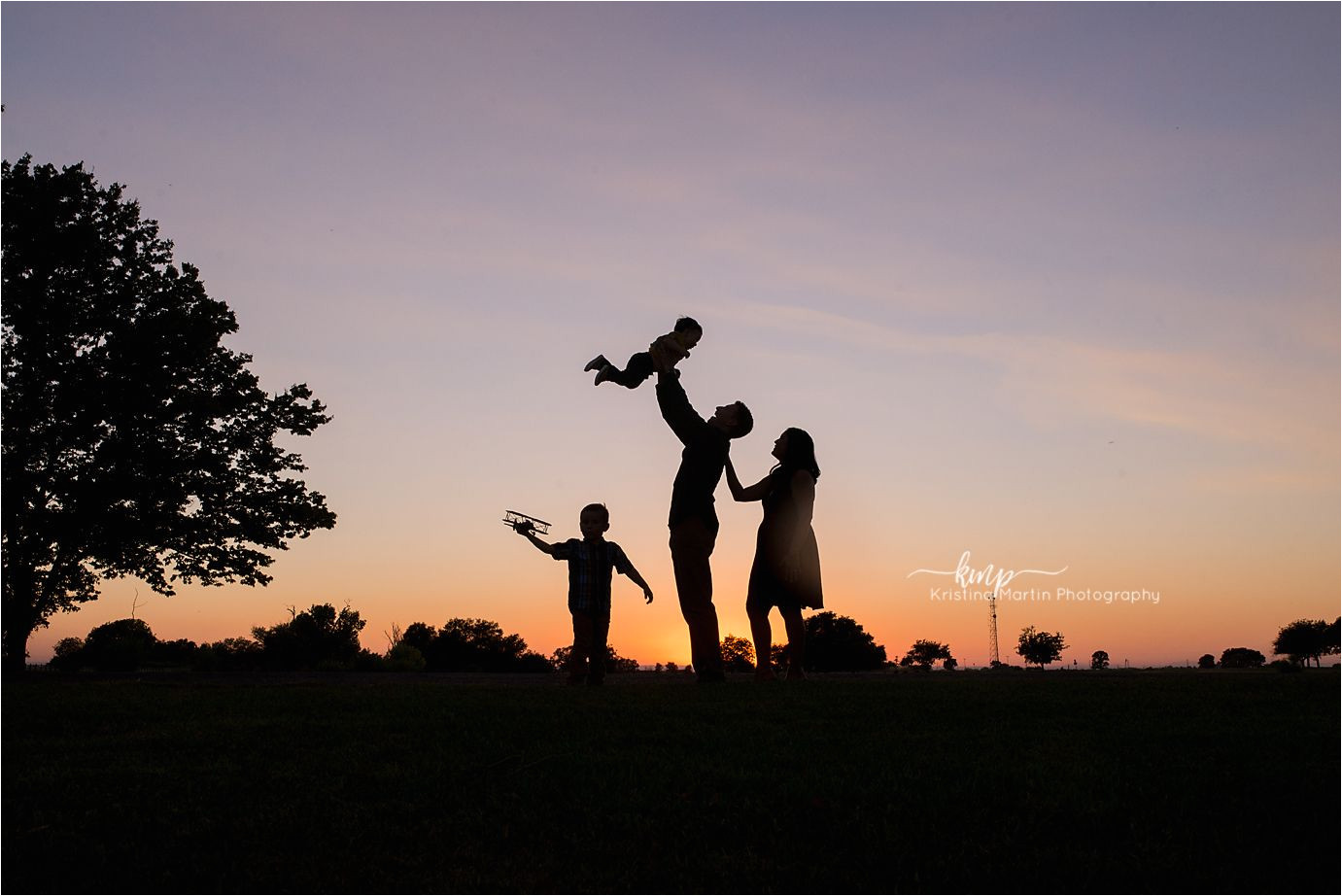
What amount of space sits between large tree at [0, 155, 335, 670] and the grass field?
1621cm

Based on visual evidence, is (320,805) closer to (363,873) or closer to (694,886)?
(363,873)

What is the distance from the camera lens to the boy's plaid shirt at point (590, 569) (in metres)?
12.8

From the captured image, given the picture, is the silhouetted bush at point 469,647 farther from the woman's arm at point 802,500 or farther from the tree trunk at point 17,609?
→ the woman's arm at point 802,500

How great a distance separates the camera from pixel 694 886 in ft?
14.2

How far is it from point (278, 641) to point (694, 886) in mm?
26644

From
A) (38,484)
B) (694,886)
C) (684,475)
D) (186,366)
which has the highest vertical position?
(186,366)

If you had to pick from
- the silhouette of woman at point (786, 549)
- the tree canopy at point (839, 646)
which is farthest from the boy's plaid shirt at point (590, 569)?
the tree canopy at point (839, 646)

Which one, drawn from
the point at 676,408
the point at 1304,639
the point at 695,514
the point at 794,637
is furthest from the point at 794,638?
the point at 1304,639

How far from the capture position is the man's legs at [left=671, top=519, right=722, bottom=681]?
1170cm

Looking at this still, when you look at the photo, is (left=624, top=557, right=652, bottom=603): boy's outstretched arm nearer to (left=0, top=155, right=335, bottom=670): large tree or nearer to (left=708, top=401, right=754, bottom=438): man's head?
(left=708, top=401, right=754, bottom=438): man's head

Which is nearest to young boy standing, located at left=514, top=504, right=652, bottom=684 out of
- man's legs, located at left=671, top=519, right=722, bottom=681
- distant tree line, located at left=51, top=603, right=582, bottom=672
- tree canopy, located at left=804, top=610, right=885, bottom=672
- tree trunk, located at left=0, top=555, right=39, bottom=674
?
man's legs, located at left=671, top=519, right=722, bottom=681

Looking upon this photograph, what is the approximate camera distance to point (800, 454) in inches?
481

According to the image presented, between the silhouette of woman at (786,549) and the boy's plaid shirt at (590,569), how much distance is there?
1.79m

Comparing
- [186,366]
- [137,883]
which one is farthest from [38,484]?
[137,883]
